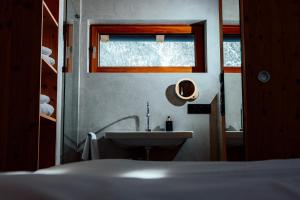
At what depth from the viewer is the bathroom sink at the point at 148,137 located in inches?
132

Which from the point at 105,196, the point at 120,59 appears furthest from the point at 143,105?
the point at 105,196

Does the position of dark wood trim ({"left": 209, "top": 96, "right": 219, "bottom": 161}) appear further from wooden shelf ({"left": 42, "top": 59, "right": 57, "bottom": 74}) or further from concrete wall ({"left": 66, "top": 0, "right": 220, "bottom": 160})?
wooden shelf ({"left": 42, "top": 59, "right": 57, "bottom": 74})

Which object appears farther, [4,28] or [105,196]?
[4,28]

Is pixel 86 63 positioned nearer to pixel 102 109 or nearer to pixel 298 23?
pixel 102 109

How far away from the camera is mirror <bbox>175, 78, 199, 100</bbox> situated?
3.91 metres

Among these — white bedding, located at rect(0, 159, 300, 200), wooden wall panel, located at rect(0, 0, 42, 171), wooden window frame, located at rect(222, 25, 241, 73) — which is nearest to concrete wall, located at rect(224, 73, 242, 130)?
wooden window frame, located at rect(222, 25, 241, 73)

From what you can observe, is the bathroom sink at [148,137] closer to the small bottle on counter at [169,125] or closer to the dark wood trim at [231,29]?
the small bottle on counter at [169,125]

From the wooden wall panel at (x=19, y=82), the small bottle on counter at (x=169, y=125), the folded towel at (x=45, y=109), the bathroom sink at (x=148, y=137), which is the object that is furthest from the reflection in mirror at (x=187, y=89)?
the wooden wall panel at (x=19, y=82)

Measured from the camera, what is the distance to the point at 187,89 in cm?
394

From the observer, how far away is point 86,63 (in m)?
3.96

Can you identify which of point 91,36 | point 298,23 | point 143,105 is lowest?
point 143,105

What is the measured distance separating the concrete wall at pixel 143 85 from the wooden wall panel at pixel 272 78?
1444 mm

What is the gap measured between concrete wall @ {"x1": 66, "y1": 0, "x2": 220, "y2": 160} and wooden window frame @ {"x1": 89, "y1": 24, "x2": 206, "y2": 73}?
8 centimetres

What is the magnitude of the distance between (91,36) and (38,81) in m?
2.00
